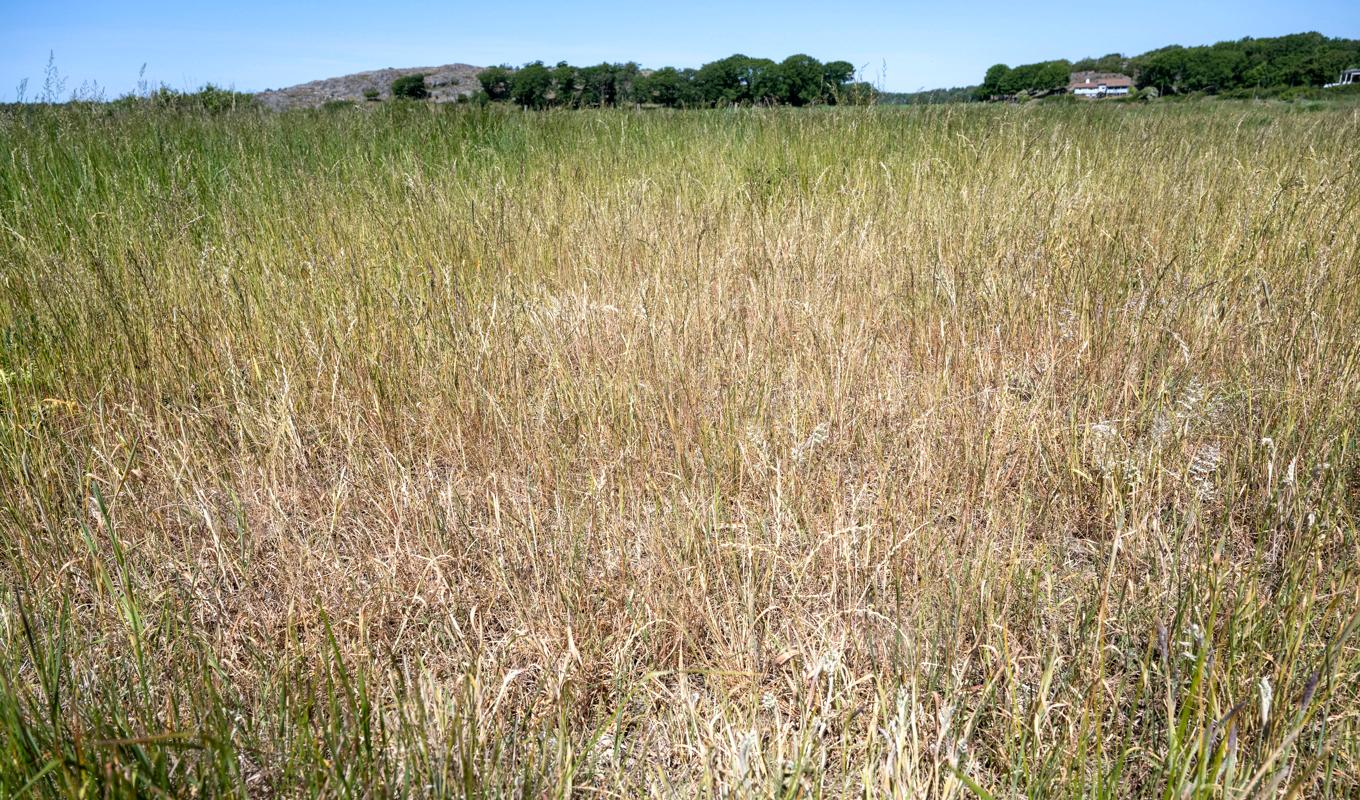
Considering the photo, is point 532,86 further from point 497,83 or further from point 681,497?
point 681,497

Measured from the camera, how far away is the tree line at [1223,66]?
16.0 m

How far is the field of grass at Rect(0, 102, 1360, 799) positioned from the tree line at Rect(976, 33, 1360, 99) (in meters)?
7.15

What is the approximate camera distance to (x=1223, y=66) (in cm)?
2320

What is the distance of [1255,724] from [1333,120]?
865 centimetres

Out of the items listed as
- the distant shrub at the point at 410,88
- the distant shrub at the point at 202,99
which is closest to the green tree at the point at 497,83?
the distant shrub at the point at 410,88

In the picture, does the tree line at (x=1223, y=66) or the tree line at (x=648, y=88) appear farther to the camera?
the tree line at (x=1223, y=66)

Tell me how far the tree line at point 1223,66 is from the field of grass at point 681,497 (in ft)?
23.5

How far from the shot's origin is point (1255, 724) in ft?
3.67

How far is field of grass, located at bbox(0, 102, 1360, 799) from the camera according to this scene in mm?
1129

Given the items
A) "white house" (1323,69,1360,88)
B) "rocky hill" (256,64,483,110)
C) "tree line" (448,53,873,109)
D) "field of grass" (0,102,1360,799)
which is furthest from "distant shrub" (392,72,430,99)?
"white house" (1323,69,1360,88)

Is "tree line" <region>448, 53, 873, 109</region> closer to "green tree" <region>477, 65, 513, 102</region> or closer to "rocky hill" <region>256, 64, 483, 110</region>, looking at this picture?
"green tree" <region>477, 65, 513, 102</region>

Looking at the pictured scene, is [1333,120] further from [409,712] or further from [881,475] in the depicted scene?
[409,712]

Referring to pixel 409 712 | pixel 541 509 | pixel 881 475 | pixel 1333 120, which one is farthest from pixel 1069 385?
pixel 1333 120

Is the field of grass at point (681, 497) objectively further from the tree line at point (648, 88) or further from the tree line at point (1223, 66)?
the tree line at point (1223, 66)
